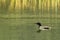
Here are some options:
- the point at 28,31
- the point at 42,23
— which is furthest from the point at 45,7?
the point at 28,31

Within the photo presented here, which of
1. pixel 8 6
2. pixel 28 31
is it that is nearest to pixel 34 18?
pixel 8 6

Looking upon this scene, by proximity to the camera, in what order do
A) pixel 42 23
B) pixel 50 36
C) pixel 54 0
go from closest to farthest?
pixel 50 36
pixel 42 23
pixel 54 0

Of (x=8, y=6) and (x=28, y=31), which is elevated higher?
(x=8, y=6)

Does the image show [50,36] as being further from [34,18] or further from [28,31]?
[34,18]

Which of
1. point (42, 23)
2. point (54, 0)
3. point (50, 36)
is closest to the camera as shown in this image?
point (50, 36)

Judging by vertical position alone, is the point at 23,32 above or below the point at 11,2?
Answer: below

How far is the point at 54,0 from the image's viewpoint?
4.71 meters

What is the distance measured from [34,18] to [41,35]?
1.08 m

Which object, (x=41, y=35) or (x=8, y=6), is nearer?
(x=41, y=35)

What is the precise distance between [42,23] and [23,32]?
2.43 feet

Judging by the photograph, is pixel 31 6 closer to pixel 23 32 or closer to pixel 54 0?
pixel 54 0

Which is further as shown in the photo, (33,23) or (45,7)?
(45,7)

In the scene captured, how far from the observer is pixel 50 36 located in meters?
3.58

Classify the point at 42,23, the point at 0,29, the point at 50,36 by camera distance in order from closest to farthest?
the point at 50,36 → the point at 0,29 → the point at 42,23
